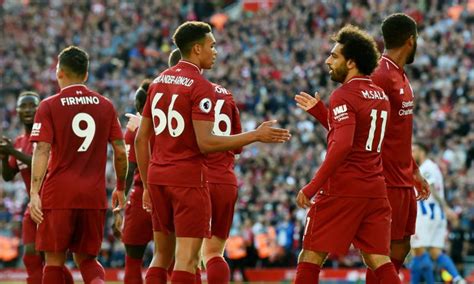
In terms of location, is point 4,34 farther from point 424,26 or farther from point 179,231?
point 179,231

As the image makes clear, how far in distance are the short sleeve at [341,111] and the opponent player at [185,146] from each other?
790 millimetres

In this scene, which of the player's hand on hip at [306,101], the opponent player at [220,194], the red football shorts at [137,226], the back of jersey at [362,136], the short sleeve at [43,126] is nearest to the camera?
the back of jersey at [362,136]

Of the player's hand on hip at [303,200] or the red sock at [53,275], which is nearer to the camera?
the player's hand on hip at [303,200]

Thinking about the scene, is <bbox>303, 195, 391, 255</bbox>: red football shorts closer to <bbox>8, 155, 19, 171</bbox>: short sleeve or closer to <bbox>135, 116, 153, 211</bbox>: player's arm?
<bbox>135, 116, 153, 211</bbox>: player's arm

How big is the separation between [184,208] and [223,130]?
158 cm

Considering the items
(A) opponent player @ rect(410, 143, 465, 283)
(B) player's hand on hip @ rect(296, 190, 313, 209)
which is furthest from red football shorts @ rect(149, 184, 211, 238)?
(A) opponent player @ rect(410, 143, 465, 283)

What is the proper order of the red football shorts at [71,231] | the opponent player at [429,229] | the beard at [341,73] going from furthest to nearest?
the opponent player at [429,229], the red football shorts at [71,231], the beard at [341,73]

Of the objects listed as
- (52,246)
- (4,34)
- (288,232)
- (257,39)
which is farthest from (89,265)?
(4,34)

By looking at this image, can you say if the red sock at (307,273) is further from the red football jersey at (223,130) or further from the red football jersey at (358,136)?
the red football jersey at (223,130)

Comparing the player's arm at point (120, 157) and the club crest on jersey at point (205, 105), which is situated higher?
the club crest on jersey at point (205, 105)

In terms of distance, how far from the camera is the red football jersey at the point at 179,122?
958 centimetres

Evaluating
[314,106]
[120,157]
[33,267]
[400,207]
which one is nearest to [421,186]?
[400,207]

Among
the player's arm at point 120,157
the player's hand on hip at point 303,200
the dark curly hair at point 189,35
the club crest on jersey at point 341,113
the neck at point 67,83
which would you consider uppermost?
the dark curly hair at point 189,35

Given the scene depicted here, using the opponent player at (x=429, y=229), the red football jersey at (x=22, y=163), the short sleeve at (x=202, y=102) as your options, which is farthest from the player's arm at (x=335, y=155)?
the opponent player at (x=429, y=229)
